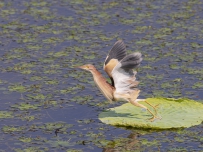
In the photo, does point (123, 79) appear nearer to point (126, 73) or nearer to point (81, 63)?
point (126, 73)

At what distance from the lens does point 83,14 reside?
13125mm

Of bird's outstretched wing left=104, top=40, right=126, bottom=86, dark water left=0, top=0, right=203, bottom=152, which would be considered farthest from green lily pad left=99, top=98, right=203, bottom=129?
bird's outstretched wing left=104, top=40, right=126, bottom=86

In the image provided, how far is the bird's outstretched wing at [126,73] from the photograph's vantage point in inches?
334

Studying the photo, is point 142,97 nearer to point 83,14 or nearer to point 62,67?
point 62,67

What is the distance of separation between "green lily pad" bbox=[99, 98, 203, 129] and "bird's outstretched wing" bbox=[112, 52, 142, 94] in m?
0.42

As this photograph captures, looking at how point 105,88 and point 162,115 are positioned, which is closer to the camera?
point 105,88

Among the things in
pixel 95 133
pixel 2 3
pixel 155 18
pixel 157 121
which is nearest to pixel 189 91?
pixel 157 121

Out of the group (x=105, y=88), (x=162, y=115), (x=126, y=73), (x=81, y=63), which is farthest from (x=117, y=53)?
(x=81, y=63)

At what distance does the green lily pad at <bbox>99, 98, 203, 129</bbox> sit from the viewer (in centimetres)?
867

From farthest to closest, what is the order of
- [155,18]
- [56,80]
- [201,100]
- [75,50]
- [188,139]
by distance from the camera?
1. [155,18]
2. [75,50]
3. [56,80]
4. [201,100]
5. [188,139]

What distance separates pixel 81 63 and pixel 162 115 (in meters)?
2.39

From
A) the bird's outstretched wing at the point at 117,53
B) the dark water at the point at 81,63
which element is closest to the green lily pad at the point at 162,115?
the dark water at the point at 81,63

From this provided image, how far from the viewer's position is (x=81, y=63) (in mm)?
10930

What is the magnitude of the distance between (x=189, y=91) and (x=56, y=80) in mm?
2134
